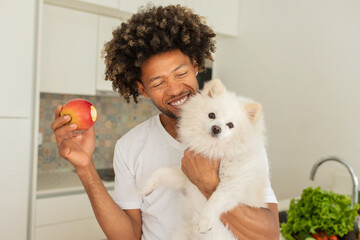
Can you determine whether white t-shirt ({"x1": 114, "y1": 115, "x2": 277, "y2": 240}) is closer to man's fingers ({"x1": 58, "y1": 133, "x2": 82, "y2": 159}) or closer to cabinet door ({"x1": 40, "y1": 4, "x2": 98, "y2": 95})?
man's fingers ({"x1": 58, "y1": 133, "x2": 82, "y2": 159})

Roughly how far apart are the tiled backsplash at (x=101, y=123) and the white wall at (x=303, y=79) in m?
1.23

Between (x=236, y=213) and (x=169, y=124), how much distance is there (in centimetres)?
50

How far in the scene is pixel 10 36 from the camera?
2.30m

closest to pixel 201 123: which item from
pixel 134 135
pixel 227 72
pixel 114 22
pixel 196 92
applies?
pixel 196 92

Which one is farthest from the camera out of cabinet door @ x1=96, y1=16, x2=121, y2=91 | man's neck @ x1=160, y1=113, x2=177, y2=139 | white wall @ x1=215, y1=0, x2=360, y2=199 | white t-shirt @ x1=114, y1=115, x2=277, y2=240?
cabinet door @ x1=96, y1=16, x2=121, y2=91

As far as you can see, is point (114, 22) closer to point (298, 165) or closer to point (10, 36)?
point (10, 36)

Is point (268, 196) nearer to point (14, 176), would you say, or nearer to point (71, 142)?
point (71, 142)

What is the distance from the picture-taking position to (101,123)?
3.42m

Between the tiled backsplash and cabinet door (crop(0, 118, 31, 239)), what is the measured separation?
28.4 inches

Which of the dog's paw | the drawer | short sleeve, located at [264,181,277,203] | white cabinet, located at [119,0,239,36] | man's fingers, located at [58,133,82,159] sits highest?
white cabinet, located at [119,0,239,36]

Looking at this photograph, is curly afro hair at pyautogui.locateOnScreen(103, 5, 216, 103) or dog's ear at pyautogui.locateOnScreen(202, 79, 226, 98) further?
curly afro hair at pyautogui.locateOnScreen(103, 5, 216, 103)

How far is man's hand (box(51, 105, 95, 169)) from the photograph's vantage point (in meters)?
1.14

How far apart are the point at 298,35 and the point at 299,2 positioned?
29 cm

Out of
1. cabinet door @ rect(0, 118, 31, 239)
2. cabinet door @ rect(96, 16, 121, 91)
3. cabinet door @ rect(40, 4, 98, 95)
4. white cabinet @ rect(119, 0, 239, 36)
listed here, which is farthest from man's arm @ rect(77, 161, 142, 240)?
white cabinet @ rect(119, 0, 239, 36)
